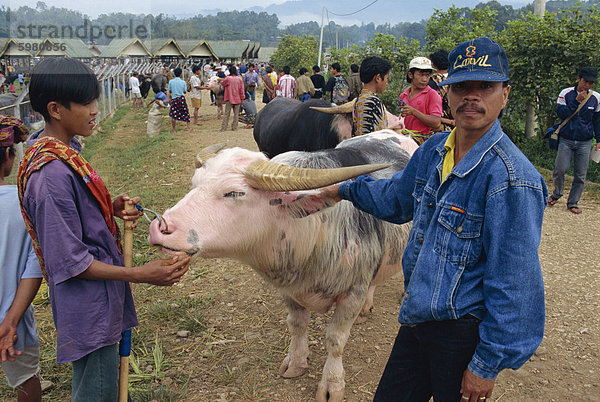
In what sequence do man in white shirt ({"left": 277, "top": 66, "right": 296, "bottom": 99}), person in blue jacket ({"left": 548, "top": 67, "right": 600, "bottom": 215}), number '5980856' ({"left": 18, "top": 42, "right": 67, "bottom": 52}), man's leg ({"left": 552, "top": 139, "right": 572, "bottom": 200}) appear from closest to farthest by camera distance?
person in blue jacket ({"left": 548, "top": 67, "right": 600, "bottom": 215}) < man's leg ({"left": 552, "top": 139, "right": 572, "bottom": 200}) < number '5980856' ({"left": 18, "top": 42, "right": 67, "bottom": 52}) < man in white shirt ({"left": 277, "top": 66, "right": 296, "bottom": 99})

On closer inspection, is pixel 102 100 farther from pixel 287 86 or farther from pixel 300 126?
pixel 300 126

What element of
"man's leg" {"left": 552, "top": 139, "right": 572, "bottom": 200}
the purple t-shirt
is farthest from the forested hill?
the purple t-shirt

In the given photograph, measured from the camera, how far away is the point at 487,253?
1.50 m

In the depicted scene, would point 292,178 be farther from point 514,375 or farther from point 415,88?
point 415,88

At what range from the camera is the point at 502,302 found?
57.4 inches

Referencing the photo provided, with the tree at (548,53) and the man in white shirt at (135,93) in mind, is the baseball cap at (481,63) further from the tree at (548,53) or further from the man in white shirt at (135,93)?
the man in white shirt at (135,93)

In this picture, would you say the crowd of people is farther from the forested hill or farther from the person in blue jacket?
the forested hill

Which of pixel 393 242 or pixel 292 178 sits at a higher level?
pixel 292 178

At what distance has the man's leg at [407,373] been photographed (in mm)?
1897

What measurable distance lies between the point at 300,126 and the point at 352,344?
3.70 meters

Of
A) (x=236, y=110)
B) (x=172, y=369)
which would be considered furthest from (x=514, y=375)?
(x=236, y=110)

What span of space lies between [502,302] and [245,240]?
1.29m

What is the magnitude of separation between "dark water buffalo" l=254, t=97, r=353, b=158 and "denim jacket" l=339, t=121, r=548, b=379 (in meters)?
3.67

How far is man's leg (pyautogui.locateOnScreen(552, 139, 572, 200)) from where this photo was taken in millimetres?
6547
